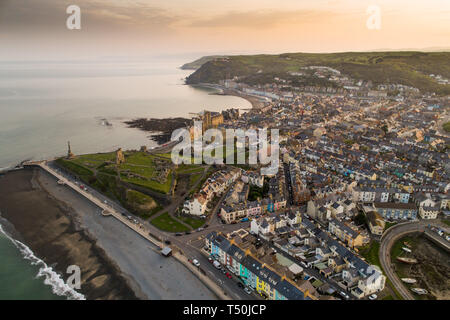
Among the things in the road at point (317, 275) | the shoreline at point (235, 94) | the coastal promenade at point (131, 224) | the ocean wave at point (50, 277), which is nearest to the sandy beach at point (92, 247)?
Answer: the coastal promenade at point (131, 224)

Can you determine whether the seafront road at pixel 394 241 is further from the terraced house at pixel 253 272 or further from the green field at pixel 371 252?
the terraced house at pixel 253 272

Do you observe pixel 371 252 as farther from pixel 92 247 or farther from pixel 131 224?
pixel 92 247

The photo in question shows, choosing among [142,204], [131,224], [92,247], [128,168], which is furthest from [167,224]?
[128,168]

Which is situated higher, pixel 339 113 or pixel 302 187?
pixel 339 113

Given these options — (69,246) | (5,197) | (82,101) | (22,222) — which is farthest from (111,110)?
(69,246)
